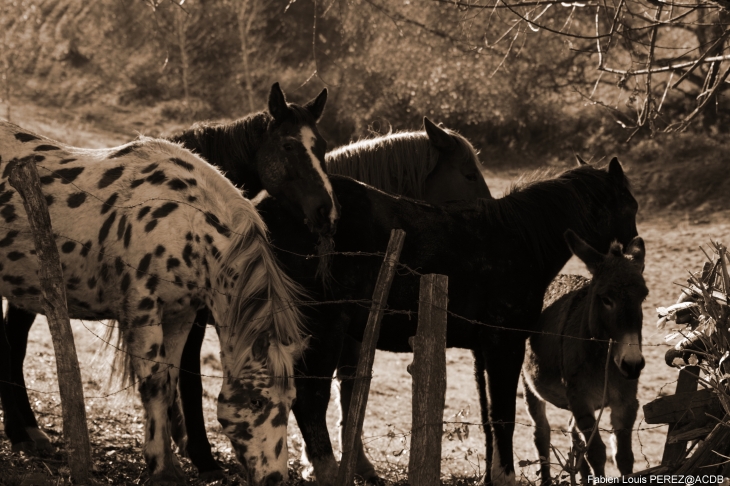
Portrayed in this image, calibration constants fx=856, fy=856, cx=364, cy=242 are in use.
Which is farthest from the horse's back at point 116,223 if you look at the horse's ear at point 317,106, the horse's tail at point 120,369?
the horse's ear at point 317,106

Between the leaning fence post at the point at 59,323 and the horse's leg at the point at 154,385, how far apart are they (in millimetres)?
533

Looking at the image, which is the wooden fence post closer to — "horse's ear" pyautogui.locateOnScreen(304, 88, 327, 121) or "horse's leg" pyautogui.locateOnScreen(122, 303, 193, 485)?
"horse's leg" pyautogui.locateOnScreen(122, 303, 193, 485)

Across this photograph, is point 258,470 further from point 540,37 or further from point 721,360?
point 540,37

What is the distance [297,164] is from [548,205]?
1890mm

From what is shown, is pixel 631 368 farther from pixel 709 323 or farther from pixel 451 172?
pixel 451 172

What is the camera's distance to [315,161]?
20.1ft

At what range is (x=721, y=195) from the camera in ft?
53.9

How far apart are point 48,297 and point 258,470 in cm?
143

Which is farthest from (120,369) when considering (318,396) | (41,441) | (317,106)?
(317,106)

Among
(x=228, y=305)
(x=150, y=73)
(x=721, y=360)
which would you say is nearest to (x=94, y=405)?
(x=228, y=305)

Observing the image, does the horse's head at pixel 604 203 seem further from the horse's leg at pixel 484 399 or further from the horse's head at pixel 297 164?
the horse's head at pixel 297 164

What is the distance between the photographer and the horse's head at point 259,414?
4.64 m

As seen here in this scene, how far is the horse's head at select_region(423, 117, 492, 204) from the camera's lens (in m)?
7.34

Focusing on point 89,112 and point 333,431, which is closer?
point 333,431
